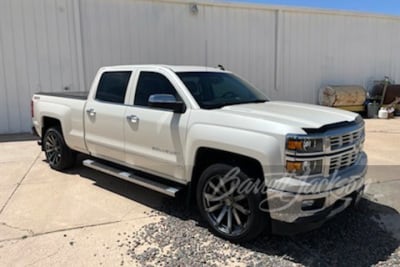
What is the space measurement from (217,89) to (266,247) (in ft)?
6.90

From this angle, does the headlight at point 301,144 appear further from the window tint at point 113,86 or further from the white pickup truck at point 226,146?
the window tint at point 113,86

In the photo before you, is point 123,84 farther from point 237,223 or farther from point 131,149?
point 237,223

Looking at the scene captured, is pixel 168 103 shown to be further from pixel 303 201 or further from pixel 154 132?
pixel 303 201

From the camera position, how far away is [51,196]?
17.6ft

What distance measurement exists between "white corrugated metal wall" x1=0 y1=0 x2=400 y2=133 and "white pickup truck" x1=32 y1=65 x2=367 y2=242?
16.9ft

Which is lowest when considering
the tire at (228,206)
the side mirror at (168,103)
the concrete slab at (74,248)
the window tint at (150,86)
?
the concrete slab at (74,248)

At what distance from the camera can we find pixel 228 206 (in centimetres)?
393

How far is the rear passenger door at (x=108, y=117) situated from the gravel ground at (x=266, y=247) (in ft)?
4.57

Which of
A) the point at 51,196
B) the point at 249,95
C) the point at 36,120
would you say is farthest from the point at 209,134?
the point at 36,120

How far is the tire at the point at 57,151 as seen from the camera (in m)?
6.44

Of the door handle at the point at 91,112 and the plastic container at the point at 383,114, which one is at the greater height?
the door handle at the point at 91,112

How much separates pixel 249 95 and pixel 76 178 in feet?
10.8

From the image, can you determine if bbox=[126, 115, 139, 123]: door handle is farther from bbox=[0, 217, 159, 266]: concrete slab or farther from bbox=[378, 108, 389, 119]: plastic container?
bbox=[378, 108, 389, 119]: plastic container

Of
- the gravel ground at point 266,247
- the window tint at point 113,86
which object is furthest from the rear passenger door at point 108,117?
the gravel ground at point 266,247
